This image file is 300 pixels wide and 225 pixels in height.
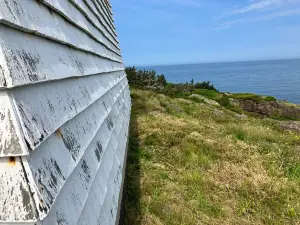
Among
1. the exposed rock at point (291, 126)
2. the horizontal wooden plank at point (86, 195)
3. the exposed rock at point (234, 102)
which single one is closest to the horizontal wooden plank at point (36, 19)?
the horizontal wooden plank at point (86, 195)

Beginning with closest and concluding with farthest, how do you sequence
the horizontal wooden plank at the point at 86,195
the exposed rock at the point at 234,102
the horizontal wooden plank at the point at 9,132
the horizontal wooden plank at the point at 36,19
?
the horizontal wooden plank at the point at 9,132 < the horizontal wooden plank at the point at 36,19 < the horizontal wooden plank at the point at 86,195 < the exposed rock at the point at 234,102

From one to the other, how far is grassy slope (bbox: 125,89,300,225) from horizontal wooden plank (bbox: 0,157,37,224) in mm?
3150

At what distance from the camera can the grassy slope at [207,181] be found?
14.8ft

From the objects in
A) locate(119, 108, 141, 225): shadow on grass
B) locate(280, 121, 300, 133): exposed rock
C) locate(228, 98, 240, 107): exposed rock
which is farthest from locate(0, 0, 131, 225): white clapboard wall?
locate(228, 98, 240, 107): exposed rock

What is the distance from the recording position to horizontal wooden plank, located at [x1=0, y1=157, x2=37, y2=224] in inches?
42.5

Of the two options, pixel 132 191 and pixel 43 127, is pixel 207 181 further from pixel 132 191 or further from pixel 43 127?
pixel 43 127

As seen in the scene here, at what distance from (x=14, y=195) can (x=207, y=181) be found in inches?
193

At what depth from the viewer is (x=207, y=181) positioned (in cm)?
562

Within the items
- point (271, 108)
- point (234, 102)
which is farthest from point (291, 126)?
point (271, 108)

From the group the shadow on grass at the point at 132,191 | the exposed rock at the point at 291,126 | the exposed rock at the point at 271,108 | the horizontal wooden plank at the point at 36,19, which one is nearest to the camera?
the horizontal wooden plank at the point at 36,19

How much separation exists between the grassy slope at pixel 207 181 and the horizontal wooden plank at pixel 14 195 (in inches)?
124

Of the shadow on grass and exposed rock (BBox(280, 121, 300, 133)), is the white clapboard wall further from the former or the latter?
exposed rock (BBox(280, 121, 300, 133))

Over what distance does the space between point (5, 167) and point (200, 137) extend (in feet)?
25.1

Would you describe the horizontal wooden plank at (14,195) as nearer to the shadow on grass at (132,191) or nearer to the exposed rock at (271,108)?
the shadow on grass at (132,191)
